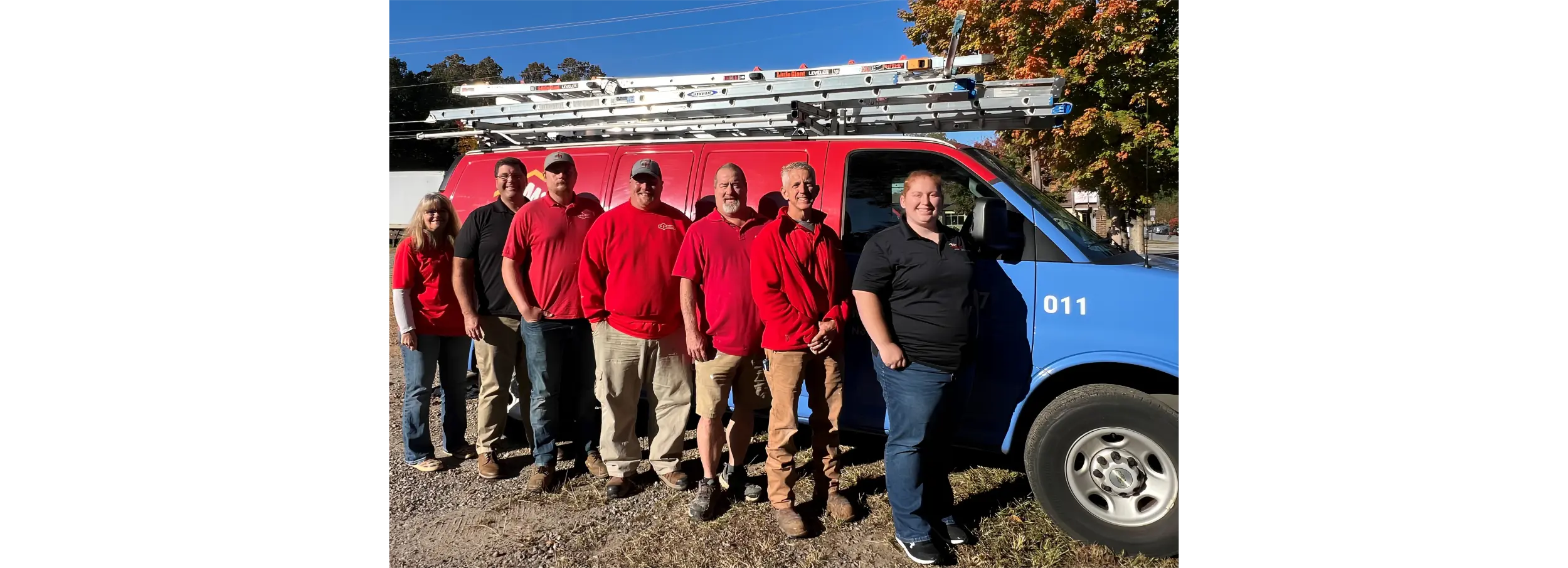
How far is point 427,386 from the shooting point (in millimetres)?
4258

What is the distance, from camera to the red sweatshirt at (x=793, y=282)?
323 cm

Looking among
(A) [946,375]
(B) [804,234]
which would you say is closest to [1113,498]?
(A) [946,375]

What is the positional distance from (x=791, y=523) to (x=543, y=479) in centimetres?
155

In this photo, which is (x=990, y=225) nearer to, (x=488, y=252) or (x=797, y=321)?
(x=797, y=321)

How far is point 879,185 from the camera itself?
3840 millimetres

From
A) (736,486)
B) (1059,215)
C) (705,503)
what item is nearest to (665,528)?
(705,503)

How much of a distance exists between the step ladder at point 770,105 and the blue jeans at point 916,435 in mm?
1548

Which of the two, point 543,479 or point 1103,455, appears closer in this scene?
point 1103,455

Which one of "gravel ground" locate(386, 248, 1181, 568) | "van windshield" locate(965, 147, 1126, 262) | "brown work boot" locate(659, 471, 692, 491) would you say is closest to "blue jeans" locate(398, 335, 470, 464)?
"gravel ground" locate(386, 248, 1181, 568)

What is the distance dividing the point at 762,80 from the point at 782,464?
2.20 meters

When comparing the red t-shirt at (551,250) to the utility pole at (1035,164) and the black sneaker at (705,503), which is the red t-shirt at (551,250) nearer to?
the black sneaker at (705,503)

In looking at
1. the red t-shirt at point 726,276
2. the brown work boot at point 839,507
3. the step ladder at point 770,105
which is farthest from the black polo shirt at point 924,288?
the step ladder at point 770,105

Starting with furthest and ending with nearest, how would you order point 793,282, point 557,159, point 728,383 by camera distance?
point 557,159 → point 728,383 → point 793,282
